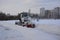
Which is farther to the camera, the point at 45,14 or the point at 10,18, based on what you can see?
the point at 45,14

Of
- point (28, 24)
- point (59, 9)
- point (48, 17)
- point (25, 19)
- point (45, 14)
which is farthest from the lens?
point (48, 17)

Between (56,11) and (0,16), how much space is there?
88.4ft

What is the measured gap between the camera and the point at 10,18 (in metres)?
66.4

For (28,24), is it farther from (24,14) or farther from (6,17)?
(6,17)

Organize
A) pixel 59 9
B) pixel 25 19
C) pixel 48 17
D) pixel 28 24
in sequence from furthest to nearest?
1. pixel 48 17
2. pixel 59 9
3. pixel 25 19
4. pixel 28 24

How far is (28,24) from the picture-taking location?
74.3 ft

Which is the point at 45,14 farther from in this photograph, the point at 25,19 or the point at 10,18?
the point at 25,19

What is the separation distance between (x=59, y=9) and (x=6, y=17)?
25658 millimetres

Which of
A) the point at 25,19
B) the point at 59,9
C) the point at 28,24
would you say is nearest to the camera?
the point at 28,24

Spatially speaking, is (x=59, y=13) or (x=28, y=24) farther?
(x=59, y=13)

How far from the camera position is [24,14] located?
27.9 meters

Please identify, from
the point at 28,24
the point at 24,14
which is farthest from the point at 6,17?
the point at 28,24

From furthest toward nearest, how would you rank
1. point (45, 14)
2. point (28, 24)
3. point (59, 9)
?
point (45, 14) → point (59, 9) → point (28, 24)

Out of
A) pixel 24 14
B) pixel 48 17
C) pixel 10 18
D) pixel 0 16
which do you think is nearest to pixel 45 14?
pixel 48 17
